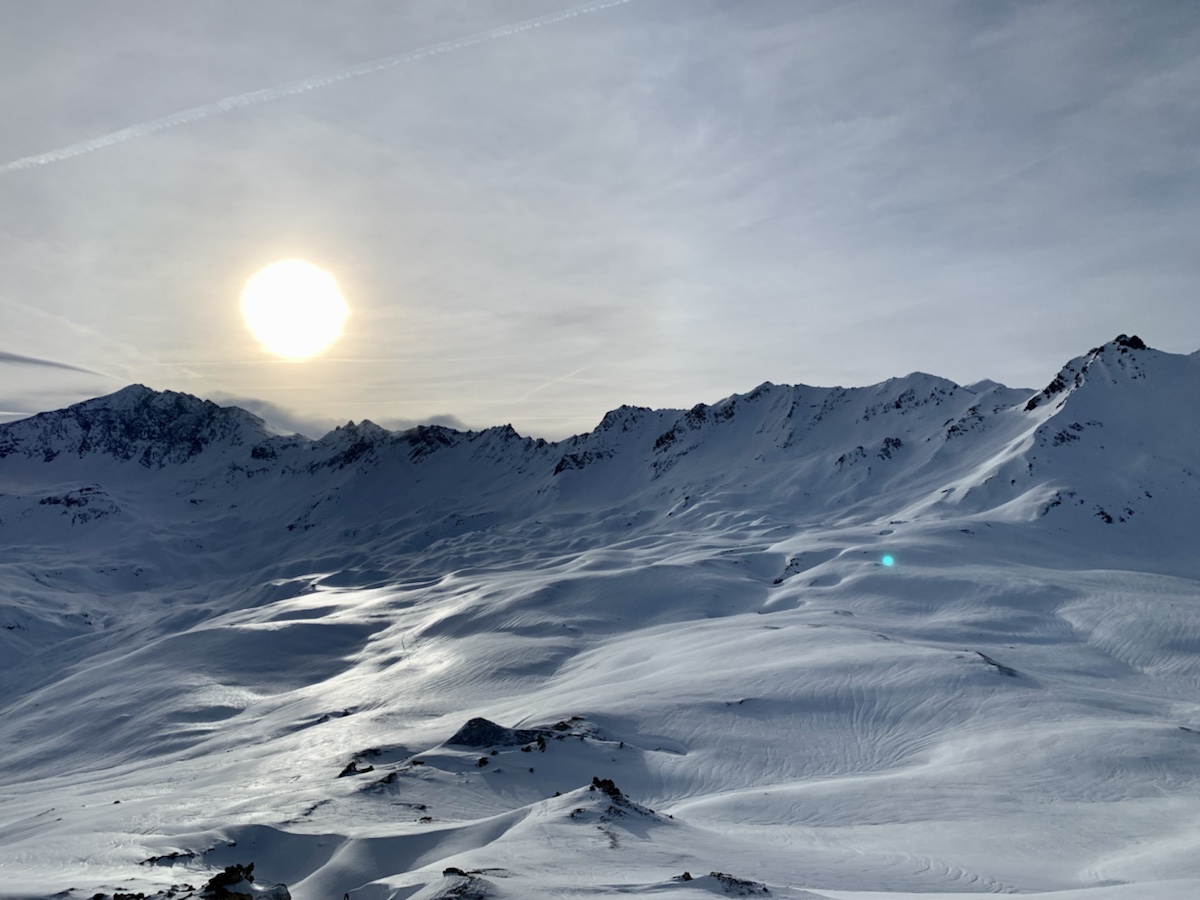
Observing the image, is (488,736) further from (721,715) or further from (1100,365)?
(1100,365)

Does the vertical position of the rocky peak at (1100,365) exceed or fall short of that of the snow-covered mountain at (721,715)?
it exceeds it

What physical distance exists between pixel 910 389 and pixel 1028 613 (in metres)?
143

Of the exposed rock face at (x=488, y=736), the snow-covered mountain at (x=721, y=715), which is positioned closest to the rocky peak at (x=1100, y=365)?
the snow-covered mountain at (x=721, y=715)

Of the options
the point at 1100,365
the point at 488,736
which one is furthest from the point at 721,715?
the point at 1100,365

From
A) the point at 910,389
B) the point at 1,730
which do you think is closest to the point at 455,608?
the point at 1,730

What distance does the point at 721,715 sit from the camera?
32.8m

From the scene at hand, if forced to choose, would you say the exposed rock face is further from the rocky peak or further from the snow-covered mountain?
the rocky peak

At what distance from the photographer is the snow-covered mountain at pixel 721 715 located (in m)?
16.8

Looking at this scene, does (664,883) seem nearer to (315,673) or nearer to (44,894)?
(44,894)

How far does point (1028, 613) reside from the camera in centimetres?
5753

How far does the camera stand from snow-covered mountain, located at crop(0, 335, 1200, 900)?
1678 centimetres

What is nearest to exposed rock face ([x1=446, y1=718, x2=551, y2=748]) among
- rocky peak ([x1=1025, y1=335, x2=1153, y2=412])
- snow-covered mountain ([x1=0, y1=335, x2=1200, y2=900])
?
snow-covered mountain ([x1=0, y1=335, x2=1200, y2=900])

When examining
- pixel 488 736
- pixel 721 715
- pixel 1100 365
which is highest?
pixel 1100 365

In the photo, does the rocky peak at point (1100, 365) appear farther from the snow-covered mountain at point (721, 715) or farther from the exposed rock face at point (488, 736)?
the exposed rock face at point (488, 736)
